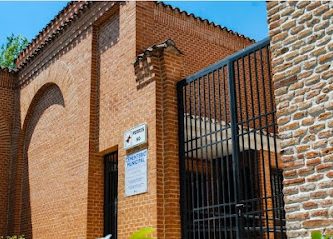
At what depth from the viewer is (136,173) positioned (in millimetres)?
9133

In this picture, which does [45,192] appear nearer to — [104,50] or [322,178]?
[104,50]

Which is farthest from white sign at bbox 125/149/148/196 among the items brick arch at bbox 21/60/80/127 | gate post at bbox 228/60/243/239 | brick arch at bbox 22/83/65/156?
brick arch at bbox 22/83/65/156

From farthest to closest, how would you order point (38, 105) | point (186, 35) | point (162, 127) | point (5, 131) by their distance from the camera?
point (5, 131) < point (38, 105) < point (186, 35) < point (162, 127)

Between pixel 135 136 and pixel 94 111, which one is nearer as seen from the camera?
pixel 135 136

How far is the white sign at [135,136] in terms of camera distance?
9073 mm

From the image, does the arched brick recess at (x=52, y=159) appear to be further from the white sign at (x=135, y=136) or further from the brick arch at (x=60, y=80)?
the white sign at (x=135, y=136)

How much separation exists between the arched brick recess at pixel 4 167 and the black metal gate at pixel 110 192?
5.14 m

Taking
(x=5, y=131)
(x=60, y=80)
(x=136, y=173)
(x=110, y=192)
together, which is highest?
(x=60, y=80)

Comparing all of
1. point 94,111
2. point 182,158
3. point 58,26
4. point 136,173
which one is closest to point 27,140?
point 58,26

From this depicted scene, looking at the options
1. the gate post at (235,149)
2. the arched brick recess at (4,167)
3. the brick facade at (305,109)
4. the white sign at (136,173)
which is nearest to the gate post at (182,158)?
the white sign at (136,173)

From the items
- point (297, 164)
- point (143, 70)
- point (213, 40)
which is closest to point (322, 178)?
point (297, 164)

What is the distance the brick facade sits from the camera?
5883 mm

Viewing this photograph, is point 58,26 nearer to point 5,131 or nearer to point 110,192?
point 5,131

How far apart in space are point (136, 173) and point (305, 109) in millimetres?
3905
